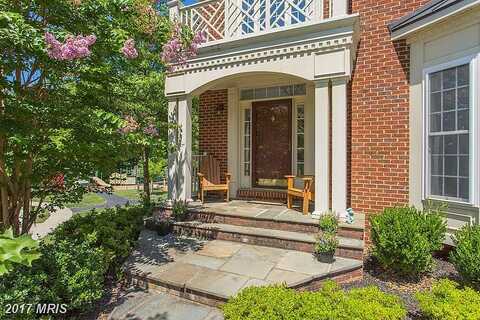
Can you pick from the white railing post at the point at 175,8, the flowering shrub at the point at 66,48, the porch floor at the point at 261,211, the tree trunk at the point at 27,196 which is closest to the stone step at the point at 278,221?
the porch floor at the point at 261,211

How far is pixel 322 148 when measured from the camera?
17.5 ft

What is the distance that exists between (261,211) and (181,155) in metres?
2.28

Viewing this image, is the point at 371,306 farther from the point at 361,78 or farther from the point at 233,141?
the point at 233,141

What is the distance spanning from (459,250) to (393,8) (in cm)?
475

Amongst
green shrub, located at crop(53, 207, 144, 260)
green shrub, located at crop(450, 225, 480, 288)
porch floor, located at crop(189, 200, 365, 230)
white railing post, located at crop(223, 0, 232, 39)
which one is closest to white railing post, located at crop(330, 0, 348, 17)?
white railing post, located at crop(223, 0, 232, 39)

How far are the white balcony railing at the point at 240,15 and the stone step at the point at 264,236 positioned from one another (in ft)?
13.1

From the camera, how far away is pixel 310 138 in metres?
7.25

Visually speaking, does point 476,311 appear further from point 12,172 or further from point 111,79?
point 12,172

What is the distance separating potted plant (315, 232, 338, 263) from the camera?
4332 millimetres

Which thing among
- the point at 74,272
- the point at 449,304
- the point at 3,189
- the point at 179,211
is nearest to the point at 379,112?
the point at 449,304

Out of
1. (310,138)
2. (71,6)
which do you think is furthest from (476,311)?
(71,6)

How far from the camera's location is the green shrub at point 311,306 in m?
2.71

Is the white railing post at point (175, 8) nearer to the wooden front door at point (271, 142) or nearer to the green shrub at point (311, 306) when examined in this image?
the wooden front door at point (271, 142)

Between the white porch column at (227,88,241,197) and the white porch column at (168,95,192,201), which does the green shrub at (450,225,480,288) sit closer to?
the white porch column at (168,95,192,201)
